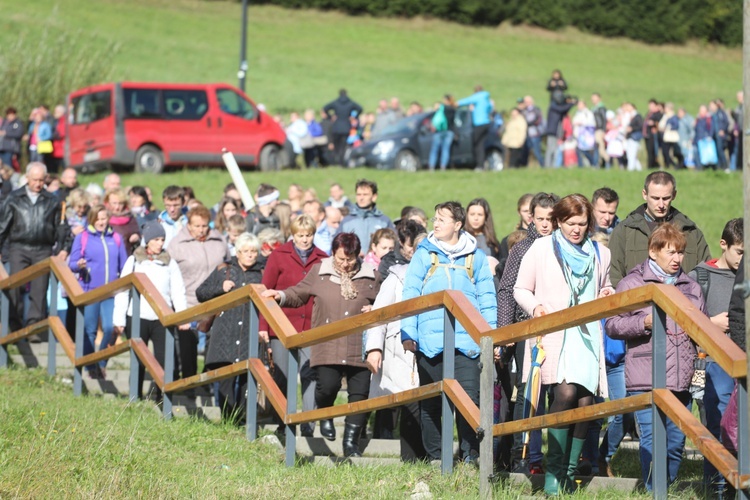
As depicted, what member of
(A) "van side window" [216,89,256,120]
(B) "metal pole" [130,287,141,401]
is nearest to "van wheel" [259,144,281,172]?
(A) "van side window" [216,89,256,120]

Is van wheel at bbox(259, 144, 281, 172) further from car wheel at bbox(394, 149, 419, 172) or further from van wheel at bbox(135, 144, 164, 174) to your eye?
car wheel at bbox(394, 149, 419, 172)

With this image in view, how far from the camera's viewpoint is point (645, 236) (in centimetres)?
858

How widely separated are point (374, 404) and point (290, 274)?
269 centimetres

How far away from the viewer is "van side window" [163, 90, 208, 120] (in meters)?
26.6

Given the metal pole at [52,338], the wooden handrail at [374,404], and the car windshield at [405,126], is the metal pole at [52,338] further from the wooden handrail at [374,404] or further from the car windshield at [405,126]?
the car windshield at [405,126]

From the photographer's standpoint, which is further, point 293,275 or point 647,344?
point 293,275

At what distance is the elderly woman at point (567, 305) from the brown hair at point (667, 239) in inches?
11.1

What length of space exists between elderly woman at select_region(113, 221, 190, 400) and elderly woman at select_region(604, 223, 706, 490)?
198 inches

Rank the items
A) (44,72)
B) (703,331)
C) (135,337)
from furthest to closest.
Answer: (44,72), (135,337), (703,331)

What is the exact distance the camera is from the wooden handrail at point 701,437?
202 inches

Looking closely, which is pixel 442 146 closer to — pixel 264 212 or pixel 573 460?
pixel 264 212

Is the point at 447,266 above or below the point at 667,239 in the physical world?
below

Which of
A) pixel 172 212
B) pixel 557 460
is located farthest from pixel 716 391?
pixel 172 212

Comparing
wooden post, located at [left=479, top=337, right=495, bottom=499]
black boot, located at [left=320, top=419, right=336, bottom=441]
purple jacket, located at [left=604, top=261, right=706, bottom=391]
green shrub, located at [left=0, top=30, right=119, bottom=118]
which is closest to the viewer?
wooden post, located at [left=479, top=337, right=495, bottom=499]
